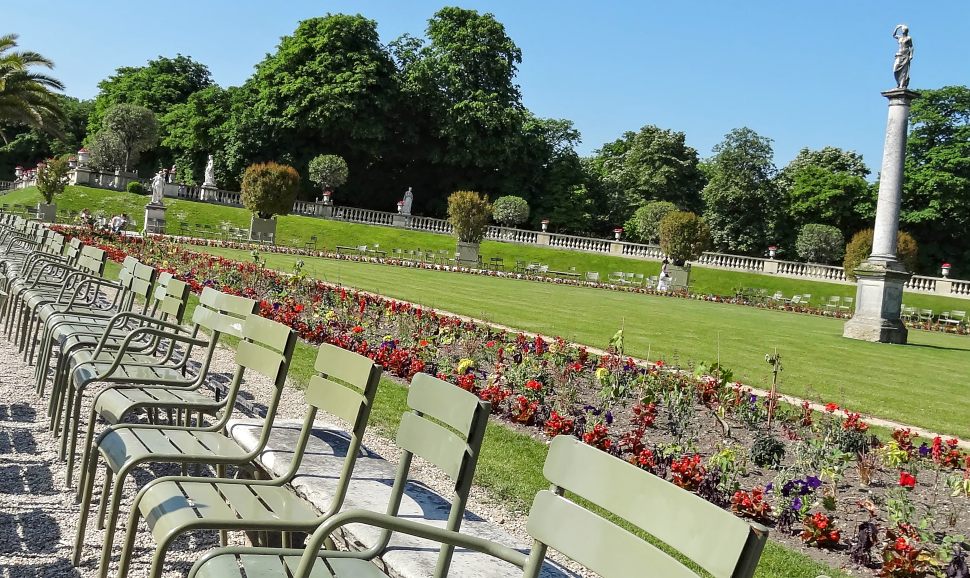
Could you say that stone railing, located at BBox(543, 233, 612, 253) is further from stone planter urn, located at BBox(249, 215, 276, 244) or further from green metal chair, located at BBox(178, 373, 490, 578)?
green metal chair, located at BBox(178, 373, 490, 578)

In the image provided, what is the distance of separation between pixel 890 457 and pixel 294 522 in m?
4.43

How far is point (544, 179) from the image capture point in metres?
54.0

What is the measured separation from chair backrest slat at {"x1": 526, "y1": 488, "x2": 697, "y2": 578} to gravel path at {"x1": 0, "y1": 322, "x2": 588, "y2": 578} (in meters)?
1.95

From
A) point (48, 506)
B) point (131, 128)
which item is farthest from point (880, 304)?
point (131, 128)

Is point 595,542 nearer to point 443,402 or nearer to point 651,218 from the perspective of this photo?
point 443,402

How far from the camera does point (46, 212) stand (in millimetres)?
35000

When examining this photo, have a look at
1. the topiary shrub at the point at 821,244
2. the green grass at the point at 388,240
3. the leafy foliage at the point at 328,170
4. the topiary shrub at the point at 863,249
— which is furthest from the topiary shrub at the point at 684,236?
the leafy foliage at the point at 328,170

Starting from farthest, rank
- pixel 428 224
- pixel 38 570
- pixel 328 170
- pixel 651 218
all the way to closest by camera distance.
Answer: pixel 651 218, pixel 328 170, pixel 428 224, pixel 38 570

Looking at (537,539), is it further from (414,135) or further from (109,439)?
(414,135)

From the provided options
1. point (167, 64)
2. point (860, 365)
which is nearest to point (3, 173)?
point (167, 64)

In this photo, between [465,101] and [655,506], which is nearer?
[655,506]

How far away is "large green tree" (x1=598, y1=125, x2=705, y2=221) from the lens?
56688 millimetres

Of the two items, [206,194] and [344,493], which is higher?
[206,194]

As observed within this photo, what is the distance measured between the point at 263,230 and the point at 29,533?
112ft
